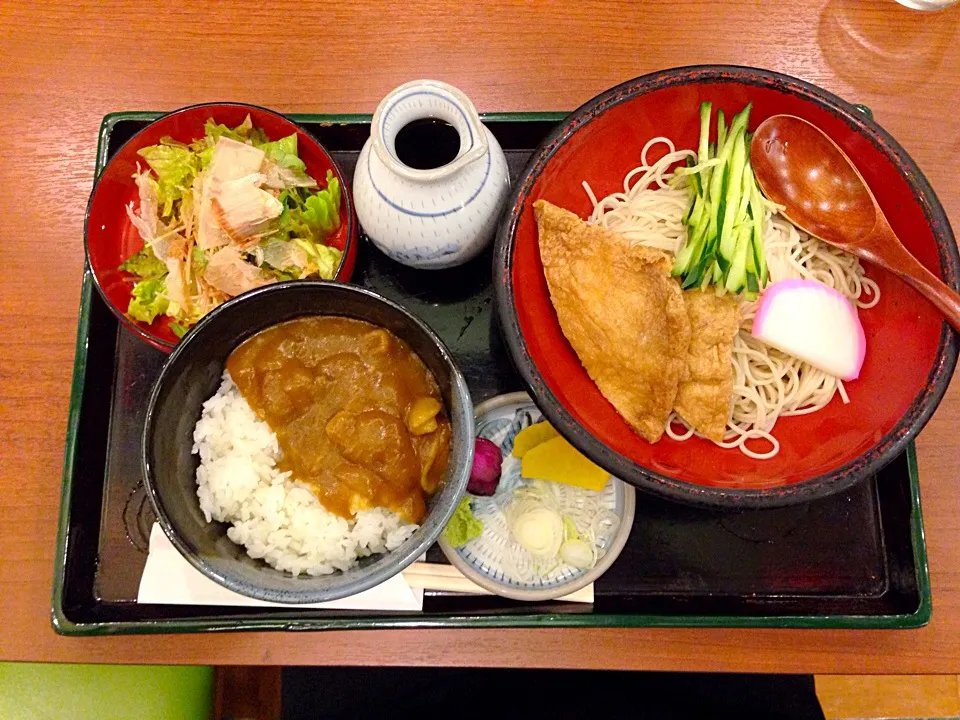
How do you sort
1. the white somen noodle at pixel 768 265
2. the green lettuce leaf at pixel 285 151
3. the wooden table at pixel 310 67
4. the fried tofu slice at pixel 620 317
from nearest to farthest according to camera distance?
the fried tofu slice at pixel 620 317 → the white somen noodle at pixel 768 265 → the green lettuce leaf at pixel 285 151 → the wooden table at pixel 310 67

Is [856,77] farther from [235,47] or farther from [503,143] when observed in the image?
[235,47]

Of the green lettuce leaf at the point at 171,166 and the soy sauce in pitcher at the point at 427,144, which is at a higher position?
the soy sauce in pitcher at the point at 427,144

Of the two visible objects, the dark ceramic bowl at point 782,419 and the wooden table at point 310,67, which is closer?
the dark ceramic bowl at point 782,419

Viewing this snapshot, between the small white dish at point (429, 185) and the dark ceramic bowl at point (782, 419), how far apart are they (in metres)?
0.11

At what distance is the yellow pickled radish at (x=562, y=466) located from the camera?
171 centimetres

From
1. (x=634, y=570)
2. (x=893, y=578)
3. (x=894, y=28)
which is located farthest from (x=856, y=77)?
(x=634, y=570)

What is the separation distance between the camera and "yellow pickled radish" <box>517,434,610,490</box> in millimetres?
1709

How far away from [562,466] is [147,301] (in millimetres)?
1146

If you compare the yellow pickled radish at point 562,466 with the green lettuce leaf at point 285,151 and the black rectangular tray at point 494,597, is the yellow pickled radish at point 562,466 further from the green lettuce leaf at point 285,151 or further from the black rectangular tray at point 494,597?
the green lettuce leaf at point 285,151

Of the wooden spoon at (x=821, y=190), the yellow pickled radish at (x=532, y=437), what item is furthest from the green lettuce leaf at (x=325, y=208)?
the wooden spoon at (x=821, y=190)

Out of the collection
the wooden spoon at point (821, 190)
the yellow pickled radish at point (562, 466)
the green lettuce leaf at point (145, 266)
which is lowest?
the yellow pickled radish at point (562, 466)

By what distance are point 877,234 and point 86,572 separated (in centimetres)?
212

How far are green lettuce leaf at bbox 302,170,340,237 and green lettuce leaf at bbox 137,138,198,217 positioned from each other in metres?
0.34

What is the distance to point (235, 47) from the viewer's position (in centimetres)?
205
